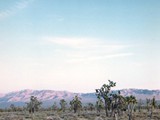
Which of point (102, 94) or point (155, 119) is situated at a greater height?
point (102, 94)

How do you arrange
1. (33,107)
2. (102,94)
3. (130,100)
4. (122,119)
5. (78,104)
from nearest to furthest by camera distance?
1. (130,100)
2. (122,119)
3. (102,94)
4. (78,104)
5. (33,107)

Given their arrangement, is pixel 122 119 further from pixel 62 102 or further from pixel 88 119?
pixel 62 102

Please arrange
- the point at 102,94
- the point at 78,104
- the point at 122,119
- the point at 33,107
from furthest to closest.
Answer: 1. the point at 33,107
2. the point at 78,104
3. the point at 102,94
4. the point at 122,119

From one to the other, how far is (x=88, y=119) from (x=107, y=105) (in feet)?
48.7

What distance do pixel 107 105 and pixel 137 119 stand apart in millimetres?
14696

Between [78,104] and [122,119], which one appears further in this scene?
[78,104]

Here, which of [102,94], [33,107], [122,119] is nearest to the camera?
[122,119]

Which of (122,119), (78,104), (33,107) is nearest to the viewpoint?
(122,119)

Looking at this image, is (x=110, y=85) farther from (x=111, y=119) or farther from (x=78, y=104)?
(x=78, y=104)

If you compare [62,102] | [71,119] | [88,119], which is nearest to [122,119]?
[88,119]

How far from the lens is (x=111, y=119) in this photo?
9825cm

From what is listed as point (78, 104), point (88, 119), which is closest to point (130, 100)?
point (88, 119)

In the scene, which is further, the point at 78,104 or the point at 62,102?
the point at 62,102

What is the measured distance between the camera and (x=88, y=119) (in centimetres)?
10038
